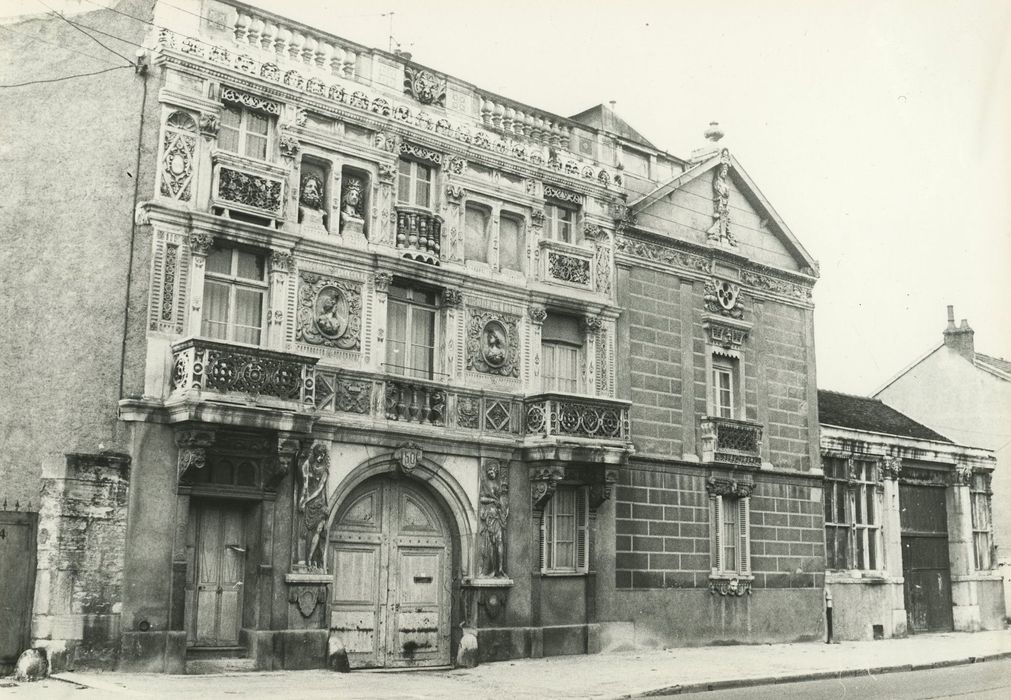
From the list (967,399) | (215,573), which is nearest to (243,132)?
(215,573)

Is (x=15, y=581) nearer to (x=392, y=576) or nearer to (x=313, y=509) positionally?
(x=313, y=509)

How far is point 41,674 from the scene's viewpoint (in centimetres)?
1553

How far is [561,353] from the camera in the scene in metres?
23.3

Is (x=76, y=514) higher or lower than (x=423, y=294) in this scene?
lower

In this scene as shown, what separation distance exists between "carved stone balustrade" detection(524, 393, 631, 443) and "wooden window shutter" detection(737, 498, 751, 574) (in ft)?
16.1

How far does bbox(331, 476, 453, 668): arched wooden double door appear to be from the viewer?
63.8 ft

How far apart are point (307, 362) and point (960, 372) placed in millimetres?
26139

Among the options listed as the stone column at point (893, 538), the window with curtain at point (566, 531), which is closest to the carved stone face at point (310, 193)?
the window with curtain at point (566, 531)

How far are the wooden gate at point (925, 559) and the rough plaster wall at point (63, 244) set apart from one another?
22106 mm

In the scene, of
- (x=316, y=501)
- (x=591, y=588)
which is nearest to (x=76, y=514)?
(x=316, y=501)

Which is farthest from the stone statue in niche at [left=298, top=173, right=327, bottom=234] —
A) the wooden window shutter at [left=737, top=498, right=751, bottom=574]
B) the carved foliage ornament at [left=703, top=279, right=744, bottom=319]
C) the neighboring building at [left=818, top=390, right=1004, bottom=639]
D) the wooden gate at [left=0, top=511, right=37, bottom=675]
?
the neighboring building at [left=818, top=390, right=1004, bottom=639]

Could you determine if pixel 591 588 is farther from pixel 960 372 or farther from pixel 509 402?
pixel 960 372

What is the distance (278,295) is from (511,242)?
18.7ft

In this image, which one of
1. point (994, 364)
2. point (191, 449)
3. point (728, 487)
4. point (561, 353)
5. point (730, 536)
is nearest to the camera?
point (191, 449)
